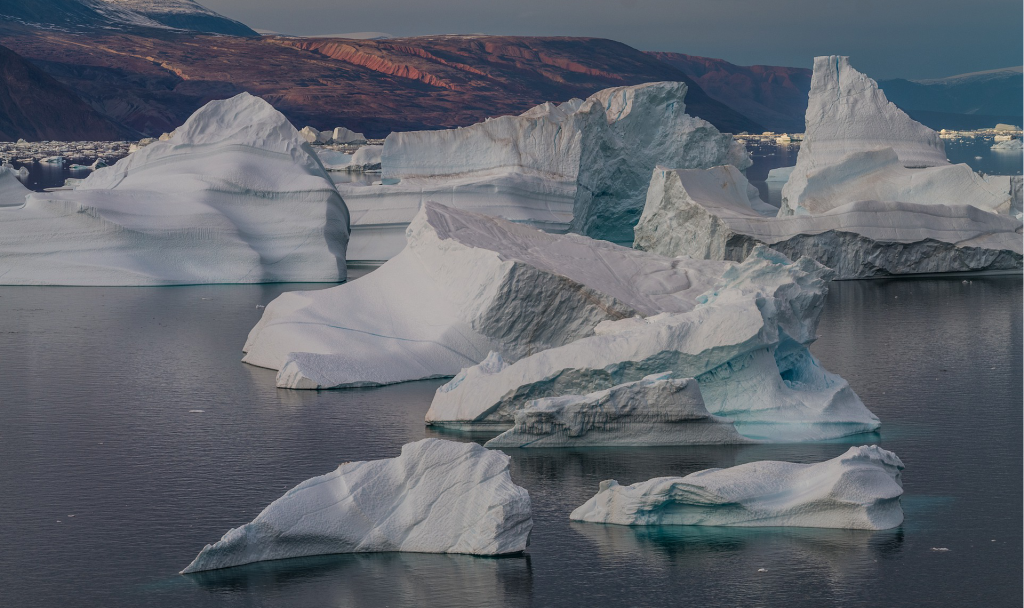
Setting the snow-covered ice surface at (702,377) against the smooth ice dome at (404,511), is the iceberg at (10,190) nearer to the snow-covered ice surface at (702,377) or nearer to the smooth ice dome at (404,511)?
the snow-covered ice surface at (702,377)

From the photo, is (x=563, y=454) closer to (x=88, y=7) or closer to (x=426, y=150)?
(x=426, y=150)

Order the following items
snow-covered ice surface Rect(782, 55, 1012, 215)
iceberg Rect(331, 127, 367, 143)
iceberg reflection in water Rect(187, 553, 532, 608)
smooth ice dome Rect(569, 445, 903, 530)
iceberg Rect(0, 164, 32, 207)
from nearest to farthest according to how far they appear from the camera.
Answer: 1. iceberg reflection in water Rect(187, 553, 532, 608)
2. smooth ice dome Rect(569, 445, 903, 530)
3. snow-covered ice surface Rect(782, 55, 1012, 215)
4. iceberg Rect(0, 164, 32, 207)
5. iceberg Rect(331, 127, 367, 143)

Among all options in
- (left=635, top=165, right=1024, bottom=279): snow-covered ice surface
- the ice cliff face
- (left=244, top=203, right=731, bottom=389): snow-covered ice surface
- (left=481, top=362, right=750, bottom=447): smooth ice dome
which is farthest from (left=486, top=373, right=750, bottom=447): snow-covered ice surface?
the ice cliff face

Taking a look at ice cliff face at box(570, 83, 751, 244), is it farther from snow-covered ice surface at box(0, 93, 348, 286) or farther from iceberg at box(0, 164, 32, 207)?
iceberg at box(0, 164, 32, 207)

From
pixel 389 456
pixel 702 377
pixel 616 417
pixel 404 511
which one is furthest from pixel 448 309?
pixel 404 511

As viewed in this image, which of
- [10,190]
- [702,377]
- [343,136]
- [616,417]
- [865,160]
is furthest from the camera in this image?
[343,136]

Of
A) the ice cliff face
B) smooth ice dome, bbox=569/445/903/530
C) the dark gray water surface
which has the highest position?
the ice cliff face

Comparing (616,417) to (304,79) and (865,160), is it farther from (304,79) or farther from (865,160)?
(304,79)

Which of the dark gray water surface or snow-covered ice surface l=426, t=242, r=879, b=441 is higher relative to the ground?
snow-covered ice surface l=426, t=242, r=879, b=441
